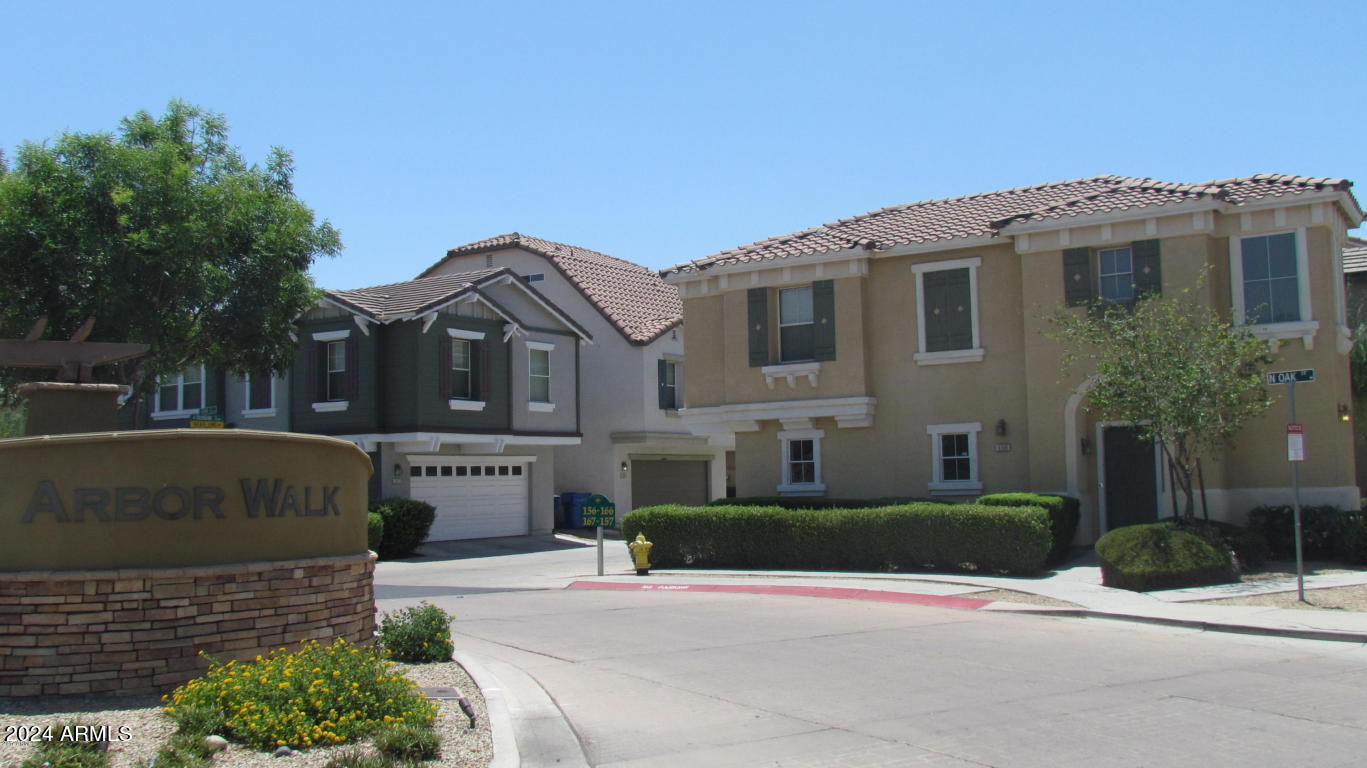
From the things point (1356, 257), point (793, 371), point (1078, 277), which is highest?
point (1356, 257)

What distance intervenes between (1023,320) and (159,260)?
51.9 ft

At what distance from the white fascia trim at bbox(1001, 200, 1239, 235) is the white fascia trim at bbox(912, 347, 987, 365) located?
2342mm

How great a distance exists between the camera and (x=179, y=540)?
8758mm

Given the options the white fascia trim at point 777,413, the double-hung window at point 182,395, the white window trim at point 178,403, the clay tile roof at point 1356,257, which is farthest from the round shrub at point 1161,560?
the double-hung window at point 182,395

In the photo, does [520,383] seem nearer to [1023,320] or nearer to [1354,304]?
[1023,320]

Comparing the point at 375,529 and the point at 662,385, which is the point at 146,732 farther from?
the point at 662,385

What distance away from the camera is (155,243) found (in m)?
20.6

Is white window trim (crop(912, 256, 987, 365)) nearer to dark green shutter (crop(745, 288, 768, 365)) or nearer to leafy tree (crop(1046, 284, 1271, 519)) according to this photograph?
leafy tree (crop(1046, 284, 1271, 519))

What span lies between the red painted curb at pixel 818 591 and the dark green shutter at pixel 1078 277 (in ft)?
22.3

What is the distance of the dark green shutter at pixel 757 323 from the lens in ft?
79.7

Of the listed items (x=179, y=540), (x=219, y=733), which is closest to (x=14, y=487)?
(x=179, y=540)

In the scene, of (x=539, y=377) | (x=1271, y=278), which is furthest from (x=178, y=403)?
(x=1271, y=278)

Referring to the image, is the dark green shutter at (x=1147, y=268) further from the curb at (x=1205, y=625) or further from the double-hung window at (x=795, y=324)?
the curb at (x=1205, y=625)

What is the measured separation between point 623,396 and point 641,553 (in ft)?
46.0
